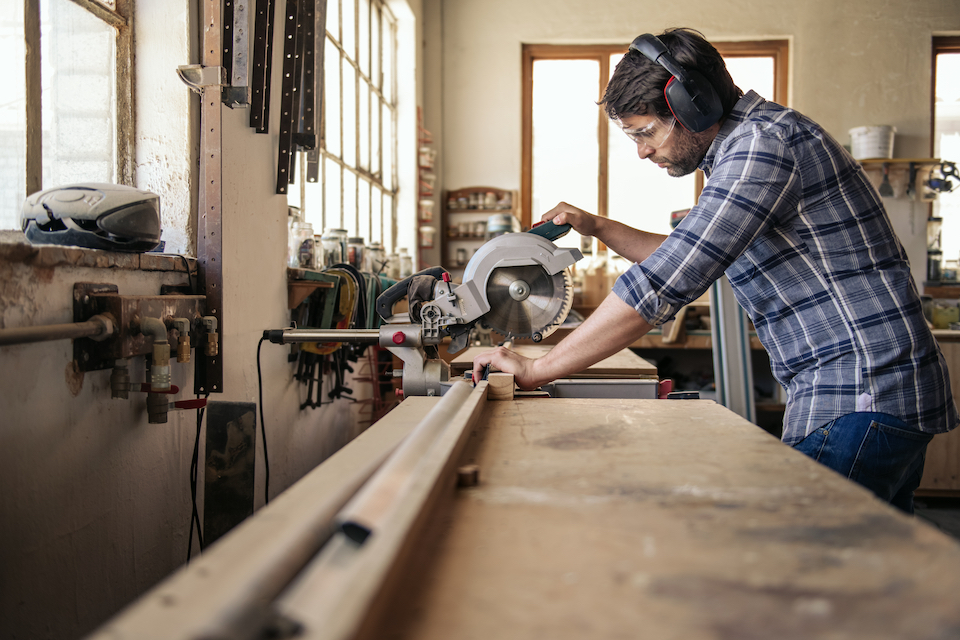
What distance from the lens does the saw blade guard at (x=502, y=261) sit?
4.71 feet

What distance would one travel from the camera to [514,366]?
4.49 feet

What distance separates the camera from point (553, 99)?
215 inches

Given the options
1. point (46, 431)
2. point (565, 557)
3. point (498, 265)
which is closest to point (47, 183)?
point (46, 431)

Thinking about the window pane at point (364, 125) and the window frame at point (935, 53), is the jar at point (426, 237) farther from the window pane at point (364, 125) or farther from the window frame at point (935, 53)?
the window frame at point (935, 53)

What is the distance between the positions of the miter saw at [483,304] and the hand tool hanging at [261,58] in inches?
33.6

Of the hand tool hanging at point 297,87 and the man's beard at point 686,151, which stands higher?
the hand tool hanging at point 297,87

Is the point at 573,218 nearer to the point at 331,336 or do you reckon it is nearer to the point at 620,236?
the point at 620,236

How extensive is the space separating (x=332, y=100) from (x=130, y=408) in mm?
2234

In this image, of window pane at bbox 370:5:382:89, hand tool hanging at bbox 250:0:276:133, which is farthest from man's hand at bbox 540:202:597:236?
window pane at bbox 370:5:382:89

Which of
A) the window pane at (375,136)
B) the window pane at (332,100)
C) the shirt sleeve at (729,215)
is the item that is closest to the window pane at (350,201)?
the window pane at (332,100)

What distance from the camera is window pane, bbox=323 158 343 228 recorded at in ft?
10.6

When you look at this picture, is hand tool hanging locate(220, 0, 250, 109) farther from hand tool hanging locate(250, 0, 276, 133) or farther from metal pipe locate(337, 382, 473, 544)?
metal pipe locate(337, 382, 473, 544)

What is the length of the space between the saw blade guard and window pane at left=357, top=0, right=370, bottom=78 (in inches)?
112

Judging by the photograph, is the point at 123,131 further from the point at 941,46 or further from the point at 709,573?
the point at 941,46
